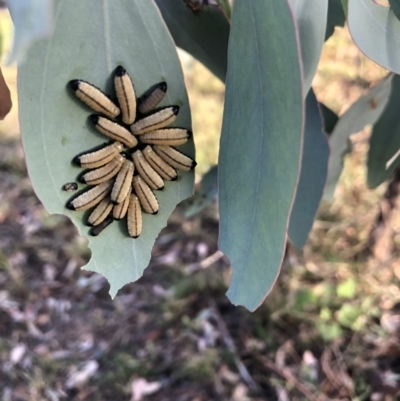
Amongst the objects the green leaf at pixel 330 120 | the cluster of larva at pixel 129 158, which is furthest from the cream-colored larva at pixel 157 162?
the green leaf at pixel 330 120

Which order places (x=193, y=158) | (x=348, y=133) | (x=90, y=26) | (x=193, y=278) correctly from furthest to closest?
(x=193, y=278) < (x=348, y=133) < (x=193, y=158) < (x=90, y=26)

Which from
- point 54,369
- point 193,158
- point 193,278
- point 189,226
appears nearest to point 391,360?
point 193,278

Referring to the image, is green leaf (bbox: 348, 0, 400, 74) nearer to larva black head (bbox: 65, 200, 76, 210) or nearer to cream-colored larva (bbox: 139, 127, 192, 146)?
cream-colored larva (bbox: 139, 127, 192, 146)

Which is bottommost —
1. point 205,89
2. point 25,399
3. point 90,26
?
point 25,399

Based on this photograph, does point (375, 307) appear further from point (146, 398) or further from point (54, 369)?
point (54, 369)

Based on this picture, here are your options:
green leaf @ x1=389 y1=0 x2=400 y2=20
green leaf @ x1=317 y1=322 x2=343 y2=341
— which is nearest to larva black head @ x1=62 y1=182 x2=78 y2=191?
green leaf @ x1=389 y1=0 x2=400 y2=20

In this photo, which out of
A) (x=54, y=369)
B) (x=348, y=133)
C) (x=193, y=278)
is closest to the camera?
(x=348, y=133)

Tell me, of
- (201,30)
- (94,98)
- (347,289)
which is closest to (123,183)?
(94,98)
